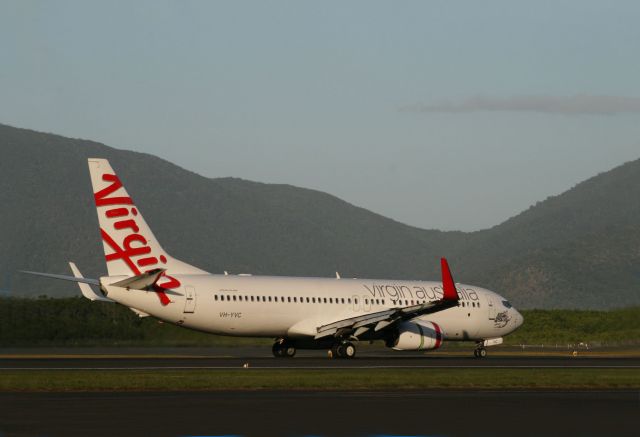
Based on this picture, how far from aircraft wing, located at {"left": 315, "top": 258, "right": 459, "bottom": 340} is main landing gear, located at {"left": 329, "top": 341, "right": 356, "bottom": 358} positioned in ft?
1.62

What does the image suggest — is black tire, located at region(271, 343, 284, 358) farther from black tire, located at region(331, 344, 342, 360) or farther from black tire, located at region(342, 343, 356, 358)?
black tire, located at region(342, 343, 356, 358)

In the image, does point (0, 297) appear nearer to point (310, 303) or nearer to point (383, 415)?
point (310, 303)

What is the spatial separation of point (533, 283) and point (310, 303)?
145509mm

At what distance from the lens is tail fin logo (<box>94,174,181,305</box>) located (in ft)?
158

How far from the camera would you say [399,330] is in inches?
2073

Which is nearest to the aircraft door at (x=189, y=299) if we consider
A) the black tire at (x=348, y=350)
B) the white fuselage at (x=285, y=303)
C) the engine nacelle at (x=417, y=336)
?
the white fuselage at (x=285, y=303)

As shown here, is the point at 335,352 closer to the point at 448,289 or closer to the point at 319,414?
the point at 448,289

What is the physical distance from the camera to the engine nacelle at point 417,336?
52.6 meters

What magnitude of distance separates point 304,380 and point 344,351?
17438 mm

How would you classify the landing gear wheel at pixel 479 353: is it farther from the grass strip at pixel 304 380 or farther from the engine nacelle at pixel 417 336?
the grass strip at pixel 304 380

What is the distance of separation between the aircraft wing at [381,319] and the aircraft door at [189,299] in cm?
603

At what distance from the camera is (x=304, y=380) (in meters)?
34.6

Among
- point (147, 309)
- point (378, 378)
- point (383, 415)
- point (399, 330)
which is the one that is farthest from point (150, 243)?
point (383, 415)

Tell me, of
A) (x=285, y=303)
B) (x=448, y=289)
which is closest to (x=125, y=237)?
(x=285, y=303)
